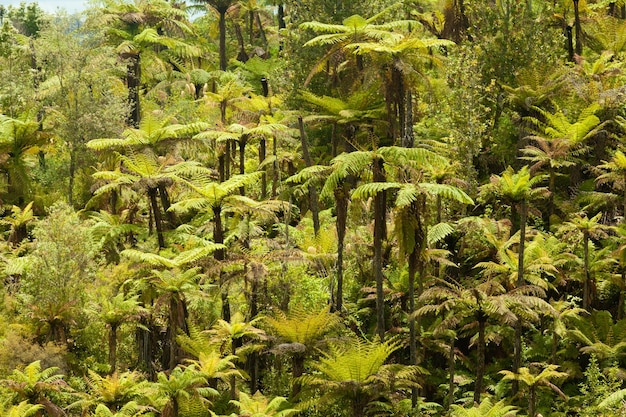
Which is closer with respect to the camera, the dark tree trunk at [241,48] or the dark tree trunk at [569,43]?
the dark tree trunk at [569,43]

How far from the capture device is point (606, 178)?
53.7ft

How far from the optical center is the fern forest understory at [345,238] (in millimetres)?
13820

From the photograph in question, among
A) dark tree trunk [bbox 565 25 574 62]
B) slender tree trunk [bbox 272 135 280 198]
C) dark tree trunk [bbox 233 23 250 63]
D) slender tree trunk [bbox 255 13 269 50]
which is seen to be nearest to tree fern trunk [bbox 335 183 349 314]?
slender tree trunk [bbox 272 135 280 198]

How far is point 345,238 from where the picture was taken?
17438 mm

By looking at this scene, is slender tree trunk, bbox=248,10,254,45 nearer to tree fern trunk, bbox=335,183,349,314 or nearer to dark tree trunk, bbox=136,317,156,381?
dark tree trunk, bbox=136,317,156,381

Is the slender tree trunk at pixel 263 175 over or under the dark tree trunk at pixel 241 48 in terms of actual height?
under

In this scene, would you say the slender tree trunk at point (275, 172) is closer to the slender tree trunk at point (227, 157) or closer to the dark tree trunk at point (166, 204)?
the slender tree trunk at point (227, 157)

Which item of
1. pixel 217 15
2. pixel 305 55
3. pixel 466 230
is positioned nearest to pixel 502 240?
pixel 466 230

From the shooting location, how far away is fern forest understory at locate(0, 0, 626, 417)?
45.3ft

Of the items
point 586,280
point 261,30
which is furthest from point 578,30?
point 261,30

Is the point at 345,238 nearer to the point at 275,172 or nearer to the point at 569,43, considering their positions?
the point at 275,172

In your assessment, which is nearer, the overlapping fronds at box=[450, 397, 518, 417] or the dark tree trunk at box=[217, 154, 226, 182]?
the overlapping fronds at box=[450, 397, 518, 417]

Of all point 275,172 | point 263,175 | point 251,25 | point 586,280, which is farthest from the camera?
point 251,25

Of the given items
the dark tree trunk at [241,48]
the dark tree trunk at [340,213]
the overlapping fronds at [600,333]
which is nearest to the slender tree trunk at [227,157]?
the dark tree trunk at [340,213]
